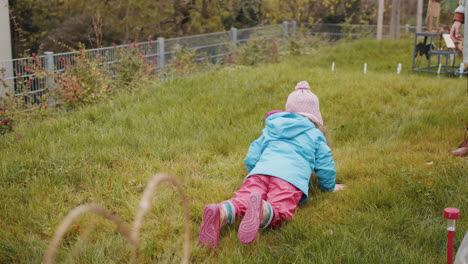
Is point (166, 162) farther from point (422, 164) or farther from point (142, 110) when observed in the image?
point (422, 164)

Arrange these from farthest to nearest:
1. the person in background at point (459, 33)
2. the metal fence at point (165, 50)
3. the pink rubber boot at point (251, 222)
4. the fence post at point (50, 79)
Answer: the metal fence at point (165, 50)
the fence post at point (50, 79)
the person in background at point (459, 33)
the pink rubber boot at point (251, 222)

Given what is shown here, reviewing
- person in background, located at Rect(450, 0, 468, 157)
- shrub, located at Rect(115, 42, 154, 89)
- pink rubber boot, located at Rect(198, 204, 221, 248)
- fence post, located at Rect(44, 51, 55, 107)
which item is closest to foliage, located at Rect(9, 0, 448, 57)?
fence post, located at Rect(44, 51, 55, 107)

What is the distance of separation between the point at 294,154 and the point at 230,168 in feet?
3.20

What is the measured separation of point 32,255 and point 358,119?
14.3 feet

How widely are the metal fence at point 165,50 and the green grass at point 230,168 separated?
1.41m

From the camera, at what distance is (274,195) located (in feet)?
11.9

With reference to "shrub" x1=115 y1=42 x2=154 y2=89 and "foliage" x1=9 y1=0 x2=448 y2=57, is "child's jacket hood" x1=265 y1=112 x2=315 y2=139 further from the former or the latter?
"foliage" x1=9 y1=0 x2=448 y2=57

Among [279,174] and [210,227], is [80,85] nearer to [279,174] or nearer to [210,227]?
[279,174]

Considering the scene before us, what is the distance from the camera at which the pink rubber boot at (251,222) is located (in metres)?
3.02

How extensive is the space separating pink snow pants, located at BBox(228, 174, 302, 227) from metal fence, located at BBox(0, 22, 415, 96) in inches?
166

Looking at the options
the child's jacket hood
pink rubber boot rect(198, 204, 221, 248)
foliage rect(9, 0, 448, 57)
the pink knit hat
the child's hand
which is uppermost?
foliage rect(9, 0, 448, 57)

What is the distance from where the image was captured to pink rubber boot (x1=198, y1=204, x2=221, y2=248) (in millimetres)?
3115

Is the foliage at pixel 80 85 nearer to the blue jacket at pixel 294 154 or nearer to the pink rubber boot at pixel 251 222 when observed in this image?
the blue jacket at pixel 294 154

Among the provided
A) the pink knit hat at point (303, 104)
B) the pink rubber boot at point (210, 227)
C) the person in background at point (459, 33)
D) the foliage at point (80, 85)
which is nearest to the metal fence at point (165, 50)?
the foliage at point (80, 85)
